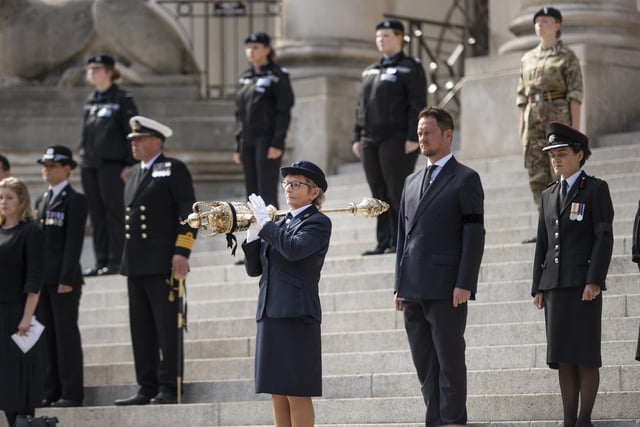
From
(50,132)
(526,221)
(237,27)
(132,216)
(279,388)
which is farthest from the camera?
(237,27)

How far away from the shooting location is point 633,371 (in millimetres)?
9273

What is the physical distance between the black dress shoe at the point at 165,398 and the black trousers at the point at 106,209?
3.40m

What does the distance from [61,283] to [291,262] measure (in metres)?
3.14

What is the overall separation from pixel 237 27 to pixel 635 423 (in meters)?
13.2

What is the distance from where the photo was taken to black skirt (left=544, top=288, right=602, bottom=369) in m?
8.85

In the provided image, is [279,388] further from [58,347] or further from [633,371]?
[58,347]

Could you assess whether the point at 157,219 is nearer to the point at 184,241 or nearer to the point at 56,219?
the point at 184,241

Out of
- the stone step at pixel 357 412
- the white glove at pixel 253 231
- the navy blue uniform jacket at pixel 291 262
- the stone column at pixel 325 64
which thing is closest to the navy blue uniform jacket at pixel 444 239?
the navy blue uniform jacket at pixel 291 262

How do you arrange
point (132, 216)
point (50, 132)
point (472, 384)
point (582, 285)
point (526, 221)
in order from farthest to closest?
1. point (50, 132)
2. point (526, 221)
3. point (132, 216)
4. point (472, 384)
5. point (582, 285)

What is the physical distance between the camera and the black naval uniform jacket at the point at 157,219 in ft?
35.7

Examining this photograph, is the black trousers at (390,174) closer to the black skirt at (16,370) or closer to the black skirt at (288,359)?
the black skirt at (16,370)

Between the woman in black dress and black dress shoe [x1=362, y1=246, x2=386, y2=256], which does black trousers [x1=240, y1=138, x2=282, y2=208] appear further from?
the woman in black dress

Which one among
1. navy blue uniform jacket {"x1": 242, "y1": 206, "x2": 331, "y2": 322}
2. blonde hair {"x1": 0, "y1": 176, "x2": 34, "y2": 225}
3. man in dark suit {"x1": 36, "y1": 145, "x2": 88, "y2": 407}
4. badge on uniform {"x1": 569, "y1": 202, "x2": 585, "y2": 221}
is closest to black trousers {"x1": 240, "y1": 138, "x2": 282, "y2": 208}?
man in dark suit {"x1": 36, "y1": 145, "x2": 88, "y2": 407}

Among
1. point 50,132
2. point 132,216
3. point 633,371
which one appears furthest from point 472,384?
point 50,132
